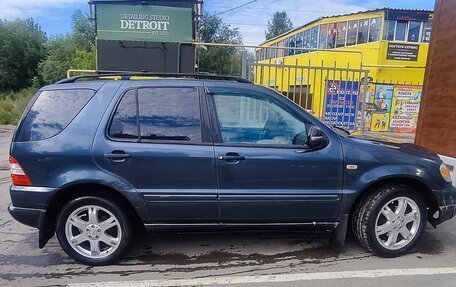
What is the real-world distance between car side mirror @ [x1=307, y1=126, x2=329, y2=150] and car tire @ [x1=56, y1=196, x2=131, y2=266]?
6.21 feet

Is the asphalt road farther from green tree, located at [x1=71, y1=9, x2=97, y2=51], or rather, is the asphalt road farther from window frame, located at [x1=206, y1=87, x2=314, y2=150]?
green tree, located at [x1=71, y1=9, x2=97, y2=51]

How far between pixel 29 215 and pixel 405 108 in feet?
54.7

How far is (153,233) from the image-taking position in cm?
342

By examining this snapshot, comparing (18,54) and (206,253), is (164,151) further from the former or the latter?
(18,54)

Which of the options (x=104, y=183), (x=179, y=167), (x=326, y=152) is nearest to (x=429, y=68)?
(x=326, y=152)

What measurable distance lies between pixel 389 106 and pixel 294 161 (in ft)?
48.4

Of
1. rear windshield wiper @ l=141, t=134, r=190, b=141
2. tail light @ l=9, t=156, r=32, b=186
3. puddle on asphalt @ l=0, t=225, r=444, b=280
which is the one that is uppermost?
rear windshield wiper @ l=141, t=134, r=190, b=141

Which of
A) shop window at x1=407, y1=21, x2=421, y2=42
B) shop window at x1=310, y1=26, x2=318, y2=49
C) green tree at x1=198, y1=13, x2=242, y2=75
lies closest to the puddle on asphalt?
shop window at x1=407, y1=21, x2=421, y2=42

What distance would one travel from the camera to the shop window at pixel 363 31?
678 inches

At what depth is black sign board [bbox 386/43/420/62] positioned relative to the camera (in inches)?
632

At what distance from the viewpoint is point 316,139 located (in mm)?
3262

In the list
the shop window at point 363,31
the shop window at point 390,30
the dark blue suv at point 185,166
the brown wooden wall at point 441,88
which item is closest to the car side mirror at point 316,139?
the dark blue suv at point 185,166

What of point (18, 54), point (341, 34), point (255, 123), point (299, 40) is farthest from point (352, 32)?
point (18, 54)

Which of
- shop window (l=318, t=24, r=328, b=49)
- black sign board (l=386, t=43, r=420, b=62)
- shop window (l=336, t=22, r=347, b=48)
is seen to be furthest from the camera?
shop window (l=318, t=24, r=328, b=49)
